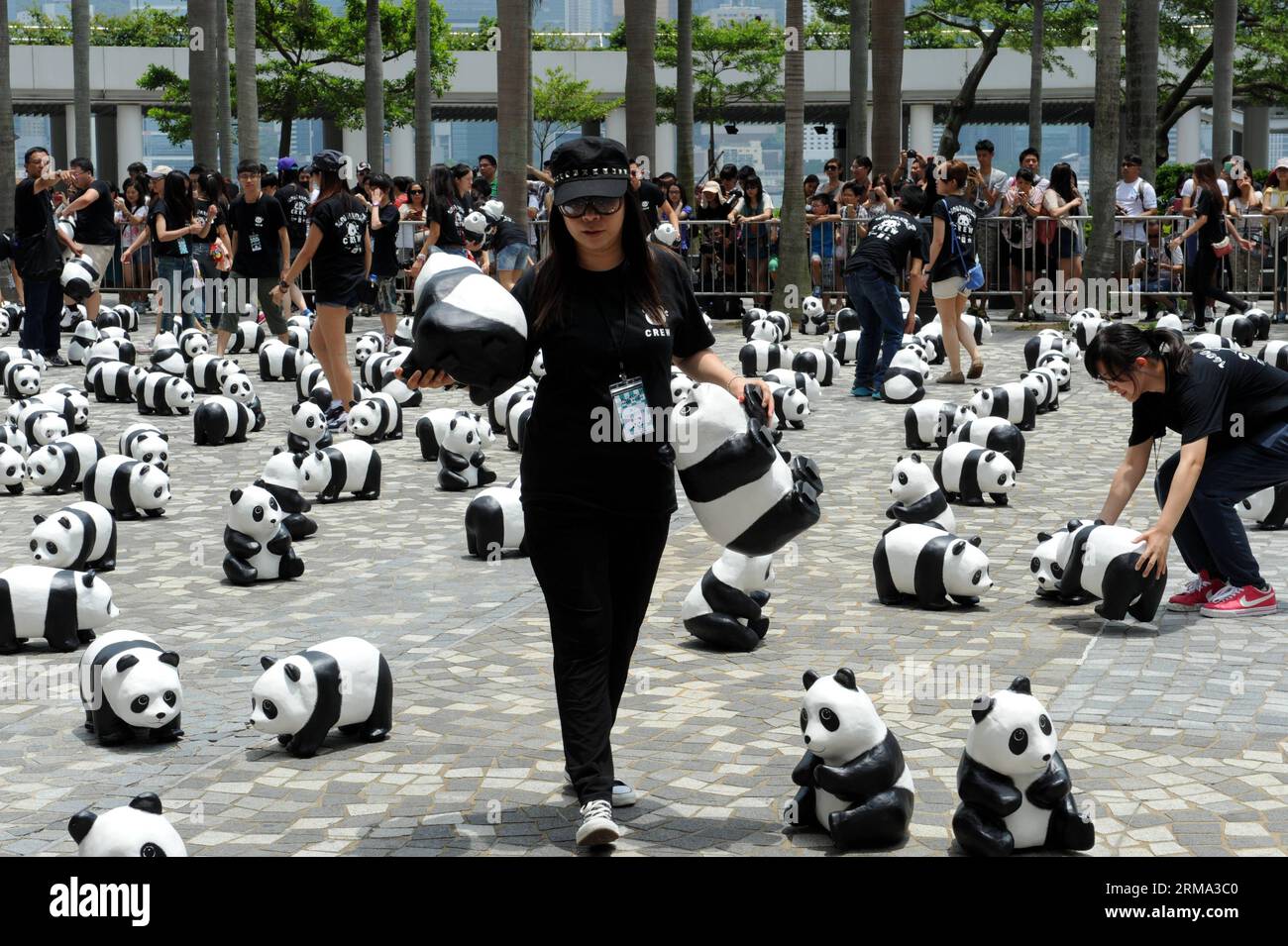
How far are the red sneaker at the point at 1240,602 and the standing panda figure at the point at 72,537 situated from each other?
6.05 metres

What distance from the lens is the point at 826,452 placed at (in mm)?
13969

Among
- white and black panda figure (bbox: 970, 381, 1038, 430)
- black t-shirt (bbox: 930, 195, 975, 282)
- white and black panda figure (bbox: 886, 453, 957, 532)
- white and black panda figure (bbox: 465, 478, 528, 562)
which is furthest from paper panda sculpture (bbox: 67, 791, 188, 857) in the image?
black t-shirt (bbox: 930, 195, 975, 282)

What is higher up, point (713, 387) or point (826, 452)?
point (713, 387)

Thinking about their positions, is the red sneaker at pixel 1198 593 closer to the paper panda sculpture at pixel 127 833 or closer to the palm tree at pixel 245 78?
the paper panda sculpture at pixel 127 833

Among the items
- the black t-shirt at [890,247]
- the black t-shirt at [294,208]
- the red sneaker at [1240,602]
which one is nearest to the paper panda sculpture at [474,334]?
the red sneaker at [1240,602]

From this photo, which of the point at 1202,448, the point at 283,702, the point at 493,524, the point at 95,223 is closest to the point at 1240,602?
the point at 1202,448

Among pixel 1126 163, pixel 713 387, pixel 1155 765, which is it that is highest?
pixel 1126 163

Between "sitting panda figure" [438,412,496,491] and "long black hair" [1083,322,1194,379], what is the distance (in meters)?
5.60

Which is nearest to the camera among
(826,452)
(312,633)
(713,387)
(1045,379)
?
(713,387)
